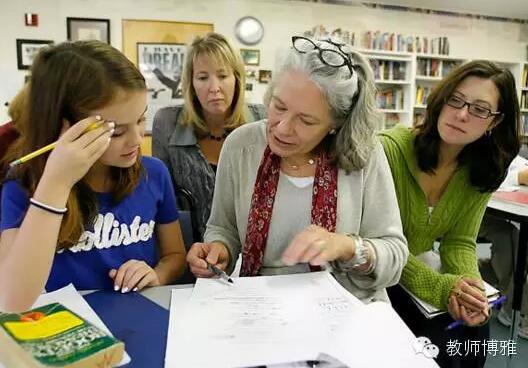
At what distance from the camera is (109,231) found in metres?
1.06

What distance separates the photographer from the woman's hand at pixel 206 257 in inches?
39.3

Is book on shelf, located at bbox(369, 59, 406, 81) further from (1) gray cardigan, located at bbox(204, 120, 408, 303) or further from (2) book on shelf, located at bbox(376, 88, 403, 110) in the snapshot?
(1) gray cardigan, located at bbox(204, 120, 408, 303)

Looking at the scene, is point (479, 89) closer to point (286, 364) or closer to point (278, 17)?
point (286, 364)

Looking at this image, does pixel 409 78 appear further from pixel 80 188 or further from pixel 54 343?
pixel 54 343

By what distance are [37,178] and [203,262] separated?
40cm

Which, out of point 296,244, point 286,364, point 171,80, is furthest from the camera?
point 171,80

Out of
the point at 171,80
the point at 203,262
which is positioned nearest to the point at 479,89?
the point at 203,262

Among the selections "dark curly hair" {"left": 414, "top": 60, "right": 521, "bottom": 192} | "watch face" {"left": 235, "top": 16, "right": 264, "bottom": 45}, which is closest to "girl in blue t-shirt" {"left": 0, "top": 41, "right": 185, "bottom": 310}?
"dark curly hair" {"left": 414, "top": 60, "right": 521, "bottom": 192}

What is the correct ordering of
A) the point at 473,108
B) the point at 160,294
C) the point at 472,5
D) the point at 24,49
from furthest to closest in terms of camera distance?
the point at 472,5 < the point at 24,49 < the point at 473,108 < the point at 160,294

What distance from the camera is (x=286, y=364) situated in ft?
2.16

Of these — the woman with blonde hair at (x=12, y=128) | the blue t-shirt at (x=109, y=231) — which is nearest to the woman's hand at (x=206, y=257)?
the blue t-shirt at (x=109, y=231)

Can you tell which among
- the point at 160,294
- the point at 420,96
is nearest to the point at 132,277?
the point at 160,294

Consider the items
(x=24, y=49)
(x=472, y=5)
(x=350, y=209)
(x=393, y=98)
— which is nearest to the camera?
(x=350, y=209)

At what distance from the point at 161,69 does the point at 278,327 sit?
4551 mm
